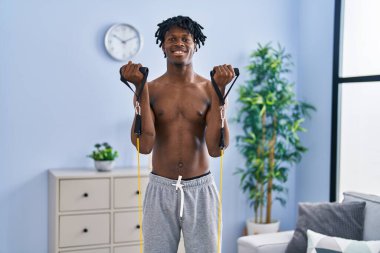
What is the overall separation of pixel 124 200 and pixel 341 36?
2.08 m

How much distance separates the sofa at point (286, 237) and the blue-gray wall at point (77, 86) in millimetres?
1104

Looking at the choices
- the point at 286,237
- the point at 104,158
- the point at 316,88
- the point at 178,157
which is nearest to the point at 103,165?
the point at 104,158

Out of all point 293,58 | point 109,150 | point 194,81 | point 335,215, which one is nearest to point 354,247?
point 335,215

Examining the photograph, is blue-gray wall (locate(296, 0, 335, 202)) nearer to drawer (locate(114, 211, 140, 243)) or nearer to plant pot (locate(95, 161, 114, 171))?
drawer (locate(114, 211, 140, 243))

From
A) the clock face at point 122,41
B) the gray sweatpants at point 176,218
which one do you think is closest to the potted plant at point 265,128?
the clock face at point 122,41

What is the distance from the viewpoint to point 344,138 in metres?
3.82

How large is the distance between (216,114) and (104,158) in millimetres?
1582

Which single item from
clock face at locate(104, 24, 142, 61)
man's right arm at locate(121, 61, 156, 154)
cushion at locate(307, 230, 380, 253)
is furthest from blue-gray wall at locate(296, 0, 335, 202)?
man's right arm at locate(121, 61, 156, 154)

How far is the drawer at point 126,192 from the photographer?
329 cm

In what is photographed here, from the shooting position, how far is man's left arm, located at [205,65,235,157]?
1.91 meters

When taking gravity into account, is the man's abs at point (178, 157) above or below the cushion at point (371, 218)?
above

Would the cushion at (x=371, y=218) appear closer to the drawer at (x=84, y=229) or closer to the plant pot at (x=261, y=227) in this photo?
the plant pot at (x=261, y=227)

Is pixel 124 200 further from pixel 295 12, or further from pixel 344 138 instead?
pixel 295 12

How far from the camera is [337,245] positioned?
2553 millimetres
